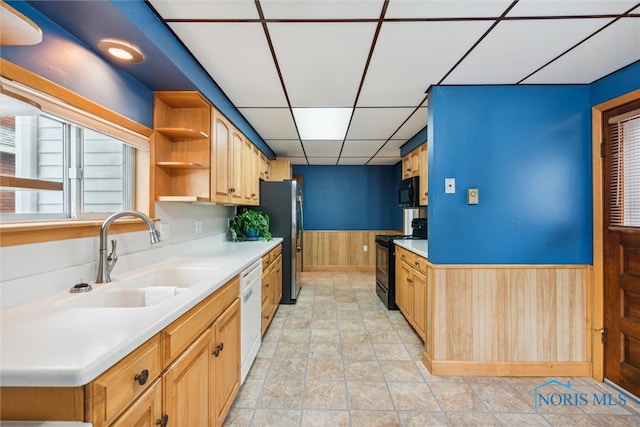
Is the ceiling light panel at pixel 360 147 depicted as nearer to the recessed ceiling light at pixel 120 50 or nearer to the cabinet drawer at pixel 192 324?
the recessed ceiling light at pixel 120 50

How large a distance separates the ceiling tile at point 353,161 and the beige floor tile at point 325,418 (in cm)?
418

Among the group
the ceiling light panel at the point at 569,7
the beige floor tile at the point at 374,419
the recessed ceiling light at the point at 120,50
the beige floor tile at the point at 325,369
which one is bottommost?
the beige floor tile at the point at 374,419

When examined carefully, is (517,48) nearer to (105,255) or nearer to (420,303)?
(420,303)

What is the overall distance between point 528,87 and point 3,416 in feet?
10.5

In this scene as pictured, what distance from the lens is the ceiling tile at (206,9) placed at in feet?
4.50

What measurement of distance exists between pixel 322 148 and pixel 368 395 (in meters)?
3.40

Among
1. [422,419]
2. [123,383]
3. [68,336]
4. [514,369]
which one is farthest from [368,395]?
[68,336]

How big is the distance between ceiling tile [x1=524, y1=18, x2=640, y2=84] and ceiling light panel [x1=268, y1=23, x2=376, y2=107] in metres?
1.30

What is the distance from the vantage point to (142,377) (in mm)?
906

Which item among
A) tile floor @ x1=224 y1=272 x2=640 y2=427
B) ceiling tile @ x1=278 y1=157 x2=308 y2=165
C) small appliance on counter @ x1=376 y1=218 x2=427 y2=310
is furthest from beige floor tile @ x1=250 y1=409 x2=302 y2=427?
ceiling tile @ x1=278 y1=157 x2=308 y2=165

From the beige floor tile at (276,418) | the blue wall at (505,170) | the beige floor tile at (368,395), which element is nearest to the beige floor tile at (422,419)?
the beige floor tile at (368,395)

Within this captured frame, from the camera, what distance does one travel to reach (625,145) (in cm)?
198

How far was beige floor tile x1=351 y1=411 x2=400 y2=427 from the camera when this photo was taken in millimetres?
1695

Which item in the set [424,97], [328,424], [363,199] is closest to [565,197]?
[424,97]
